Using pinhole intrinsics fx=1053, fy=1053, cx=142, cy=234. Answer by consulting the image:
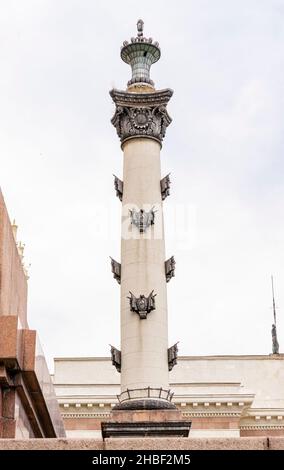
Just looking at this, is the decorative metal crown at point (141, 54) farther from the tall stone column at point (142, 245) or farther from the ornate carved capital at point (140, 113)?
the ornate carved capital at point (140, 113)

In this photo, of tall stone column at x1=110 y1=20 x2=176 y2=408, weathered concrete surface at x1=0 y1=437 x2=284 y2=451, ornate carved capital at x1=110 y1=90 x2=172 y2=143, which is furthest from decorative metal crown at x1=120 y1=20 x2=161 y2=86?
weathered concrete surface at x1=0 y1=437 x2=284 y2=451

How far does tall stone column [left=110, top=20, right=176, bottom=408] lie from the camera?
37.0 metres

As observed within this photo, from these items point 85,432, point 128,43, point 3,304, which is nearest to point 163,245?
point 128,43

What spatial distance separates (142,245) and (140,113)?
19.7 feet

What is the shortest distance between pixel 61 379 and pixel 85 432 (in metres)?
5.06

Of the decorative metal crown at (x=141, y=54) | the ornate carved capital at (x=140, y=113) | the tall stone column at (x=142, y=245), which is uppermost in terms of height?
the decorative metal crown at (x=141, y=54)

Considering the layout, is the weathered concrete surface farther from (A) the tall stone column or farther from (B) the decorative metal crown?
(B) the decorative metal crown

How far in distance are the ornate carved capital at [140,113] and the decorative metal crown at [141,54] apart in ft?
3.96

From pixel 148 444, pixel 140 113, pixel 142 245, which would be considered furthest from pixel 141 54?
pixel 148 444

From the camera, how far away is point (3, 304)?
55.8 feet

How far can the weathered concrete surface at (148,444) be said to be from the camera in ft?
37.3

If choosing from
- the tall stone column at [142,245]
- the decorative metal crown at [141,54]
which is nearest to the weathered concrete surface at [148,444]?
the tall stone column at [142,245]

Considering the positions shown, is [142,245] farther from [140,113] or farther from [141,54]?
[141,54]
